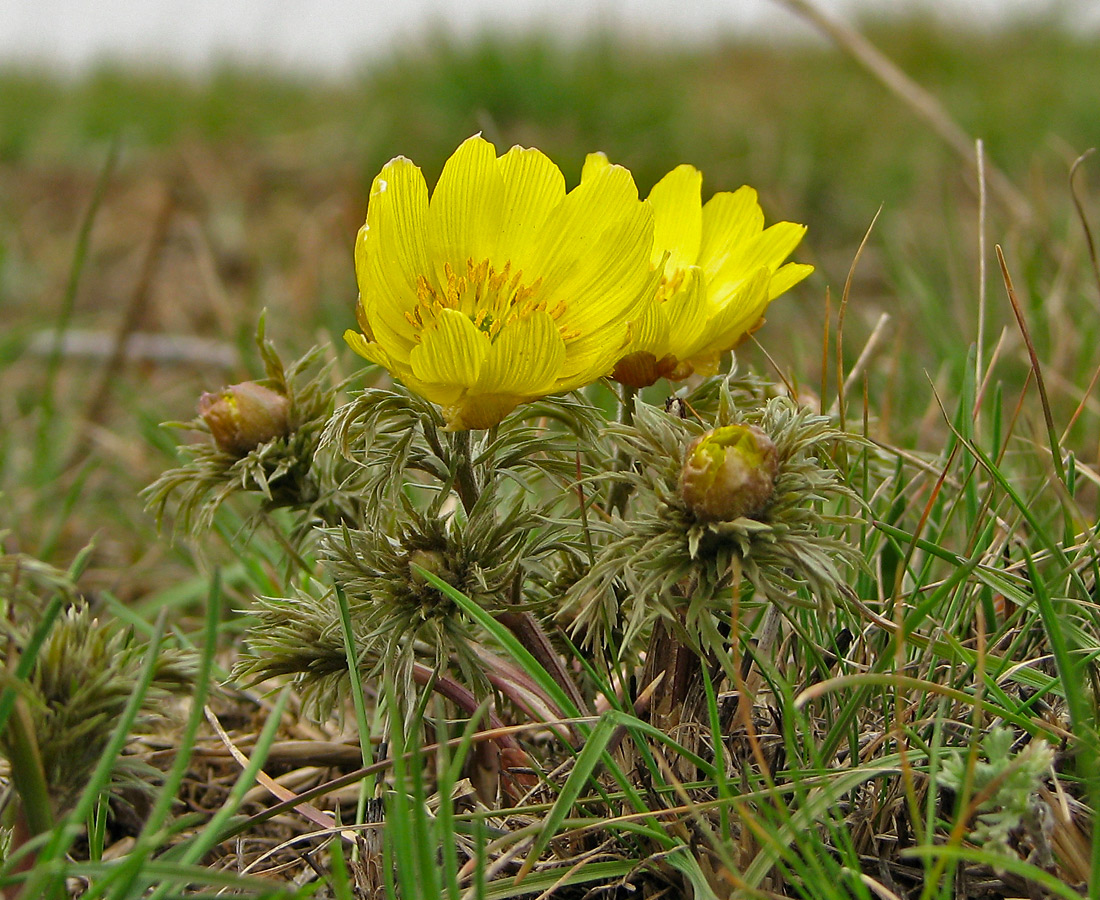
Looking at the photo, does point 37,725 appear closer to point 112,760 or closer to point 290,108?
point 112,760

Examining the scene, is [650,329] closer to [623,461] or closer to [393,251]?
[623,461]

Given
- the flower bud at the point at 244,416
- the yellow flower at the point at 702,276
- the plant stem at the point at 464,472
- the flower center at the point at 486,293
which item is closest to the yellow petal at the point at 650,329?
the yellow flower at the point at 702,276

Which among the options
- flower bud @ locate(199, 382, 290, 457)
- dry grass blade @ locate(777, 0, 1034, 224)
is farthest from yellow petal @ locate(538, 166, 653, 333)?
dry grass blade @ locate(777, 0, 1034, 224)

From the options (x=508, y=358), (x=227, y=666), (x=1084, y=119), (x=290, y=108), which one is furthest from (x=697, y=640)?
(x=290, y=108)

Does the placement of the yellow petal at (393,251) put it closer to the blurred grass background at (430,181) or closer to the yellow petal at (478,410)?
the yellow petal at (478,410)

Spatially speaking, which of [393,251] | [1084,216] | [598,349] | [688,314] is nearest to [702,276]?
[688,314]

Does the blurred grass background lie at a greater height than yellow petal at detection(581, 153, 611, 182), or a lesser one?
lesser

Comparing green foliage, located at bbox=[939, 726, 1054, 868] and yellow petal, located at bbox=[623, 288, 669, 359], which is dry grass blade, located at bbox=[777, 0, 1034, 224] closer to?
yellow petal, located at bbox=[623, 288, 669, 359]
